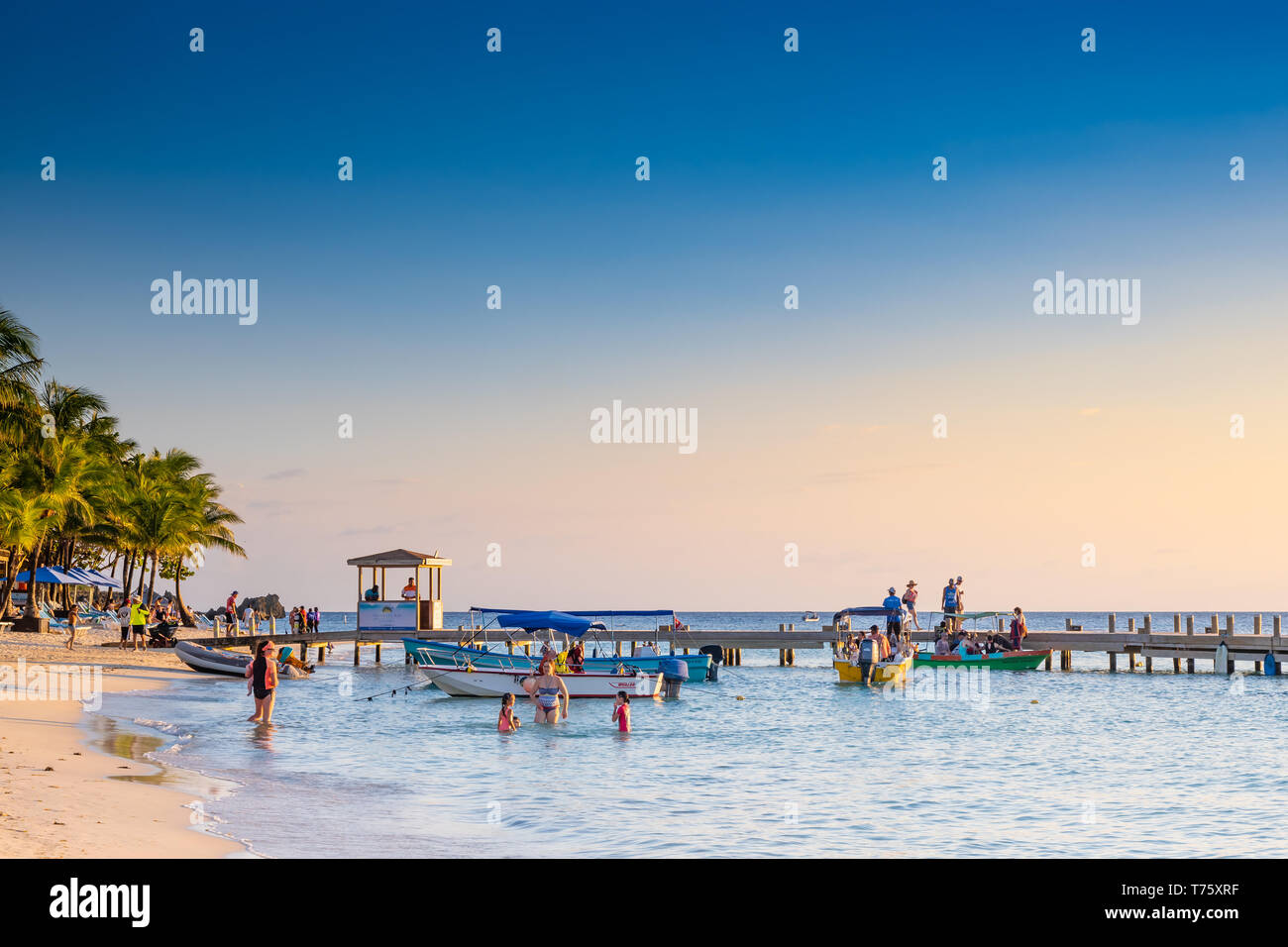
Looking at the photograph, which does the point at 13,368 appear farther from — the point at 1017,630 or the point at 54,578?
the point at 1017,630

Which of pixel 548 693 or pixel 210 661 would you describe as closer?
pixel 548 693

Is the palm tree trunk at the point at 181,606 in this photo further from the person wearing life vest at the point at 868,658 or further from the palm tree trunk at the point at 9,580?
the person wearing life vest at the point at 868,658

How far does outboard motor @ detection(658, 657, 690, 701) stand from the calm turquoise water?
150 cm

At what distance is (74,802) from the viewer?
12.1 meters

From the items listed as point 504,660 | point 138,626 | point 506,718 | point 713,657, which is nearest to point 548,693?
point 506,718

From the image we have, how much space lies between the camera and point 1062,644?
52.1 m

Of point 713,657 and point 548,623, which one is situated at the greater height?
point 548,623

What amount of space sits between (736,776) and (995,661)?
31614 mm

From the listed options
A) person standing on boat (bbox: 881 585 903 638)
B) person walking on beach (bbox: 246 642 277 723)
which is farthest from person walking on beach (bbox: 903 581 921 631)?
person walking on beach (bbox: 246 642 277 723)

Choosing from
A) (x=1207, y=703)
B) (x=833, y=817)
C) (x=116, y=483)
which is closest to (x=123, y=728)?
Result: (x=833, y=817)

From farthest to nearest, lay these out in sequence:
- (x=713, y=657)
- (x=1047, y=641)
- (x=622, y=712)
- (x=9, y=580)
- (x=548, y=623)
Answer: (x=1047, y=641)
(x=9, y=580)
(x=713, y=657)
(x=548, y=623)
(x=622, y=712)

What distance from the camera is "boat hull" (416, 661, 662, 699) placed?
3331cm

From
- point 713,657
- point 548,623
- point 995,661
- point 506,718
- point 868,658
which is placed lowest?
point 995,661

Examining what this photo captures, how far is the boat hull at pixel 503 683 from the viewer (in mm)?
33312
